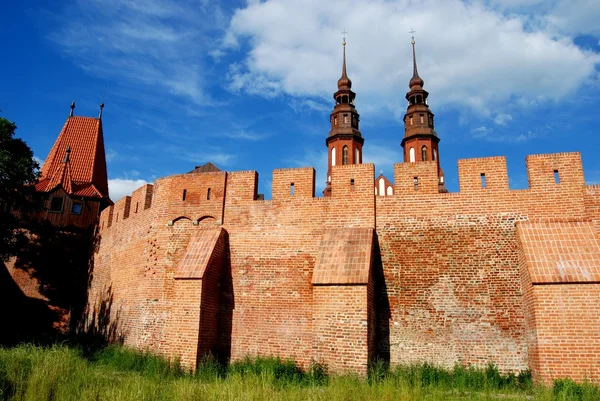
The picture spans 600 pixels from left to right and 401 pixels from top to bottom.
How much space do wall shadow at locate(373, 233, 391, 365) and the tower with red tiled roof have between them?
11.8 metres

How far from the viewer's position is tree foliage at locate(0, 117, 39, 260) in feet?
47.1

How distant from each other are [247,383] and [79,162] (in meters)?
16.3

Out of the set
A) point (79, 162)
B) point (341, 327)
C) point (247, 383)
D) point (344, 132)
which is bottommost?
point (247, 383)

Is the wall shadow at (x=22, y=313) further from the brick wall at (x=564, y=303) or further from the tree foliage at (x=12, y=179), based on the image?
the brick wall at (x=564, y=303)

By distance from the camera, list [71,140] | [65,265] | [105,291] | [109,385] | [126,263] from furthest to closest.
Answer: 1. [71,140]
2. [65,265]
3. [105,291]
4. [126,263]
5. [109,385]

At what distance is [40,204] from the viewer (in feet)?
51.0

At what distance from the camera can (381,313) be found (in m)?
10.8

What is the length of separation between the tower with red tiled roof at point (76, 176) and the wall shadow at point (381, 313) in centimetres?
1179

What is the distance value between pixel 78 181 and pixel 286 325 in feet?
43.1

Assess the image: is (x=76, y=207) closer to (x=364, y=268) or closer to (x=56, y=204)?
(x=56, y=204)

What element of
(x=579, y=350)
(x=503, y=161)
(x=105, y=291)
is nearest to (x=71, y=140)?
(x=105, y=291)

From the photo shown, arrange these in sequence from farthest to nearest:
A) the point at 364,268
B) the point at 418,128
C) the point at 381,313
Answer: the point at 418,128 < the point at 381,313 < the point at 364,268

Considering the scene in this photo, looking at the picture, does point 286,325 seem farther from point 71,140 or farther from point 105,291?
point 71,140

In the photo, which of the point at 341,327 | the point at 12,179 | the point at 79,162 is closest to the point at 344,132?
the point at 79,162
